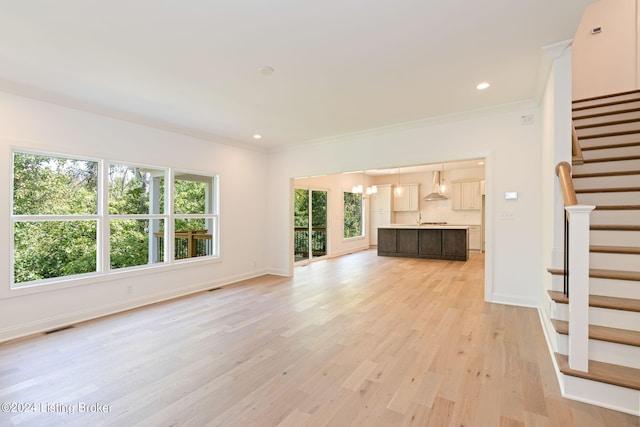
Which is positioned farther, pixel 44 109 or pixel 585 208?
pixel 44 109

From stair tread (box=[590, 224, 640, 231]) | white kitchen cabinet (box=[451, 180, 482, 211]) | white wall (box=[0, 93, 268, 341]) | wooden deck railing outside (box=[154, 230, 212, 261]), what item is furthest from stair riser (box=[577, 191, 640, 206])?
white kitchen cabinet (box=[451, 180, 482, 211])

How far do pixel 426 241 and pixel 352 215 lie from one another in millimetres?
2798

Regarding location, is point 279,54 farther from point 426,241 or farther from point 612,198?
point 426,241

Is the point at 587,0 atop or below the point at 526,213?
atop

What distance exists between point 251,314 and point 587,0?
4.24 meters

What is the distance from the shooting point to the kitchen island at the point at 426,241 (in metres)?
7.71

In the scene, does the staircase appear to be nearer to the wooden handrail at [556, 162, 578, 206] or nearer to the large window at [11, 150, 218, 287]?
the wooden handrail at [556, 162, 578, 206]

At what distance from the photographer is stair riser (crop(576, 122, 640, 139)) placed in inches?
136

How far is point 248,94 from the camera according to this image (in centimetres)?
347

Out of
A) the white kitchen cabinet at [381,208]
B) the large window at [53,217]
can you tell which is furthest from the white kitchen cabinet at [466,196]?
the large window at [53,217]

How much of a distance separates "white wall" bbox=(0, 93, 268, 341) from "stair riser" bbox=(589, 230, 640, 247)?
201 inches

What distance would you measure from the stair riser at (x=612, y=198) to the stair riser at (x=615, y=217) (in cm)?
14

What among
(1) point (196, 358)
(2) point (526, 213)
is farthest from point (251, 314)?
(2) point (526, 213)

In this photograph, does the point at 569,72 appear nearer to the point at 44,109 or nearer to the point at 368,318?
the point at 368,318
